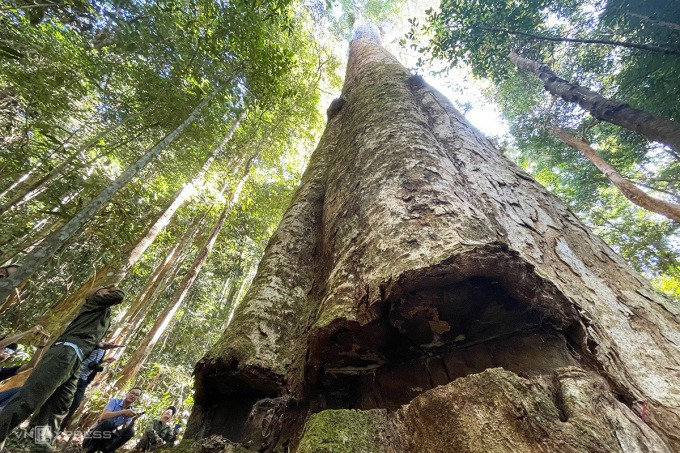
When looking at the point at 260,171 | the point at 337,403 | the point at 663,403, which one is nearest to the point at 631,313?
the point at 663,403

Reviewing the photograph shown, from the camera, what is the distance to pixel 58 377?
2.17m

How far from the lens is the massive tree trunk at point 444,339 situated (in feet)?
2.41

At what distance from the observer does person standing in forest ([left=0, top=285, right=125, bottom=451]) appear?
2051 mm

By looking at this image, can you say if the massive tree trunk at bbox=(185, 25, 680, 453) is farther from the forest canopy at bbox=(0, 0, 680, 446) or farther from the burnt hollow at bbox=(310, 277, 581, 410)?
the forest canopy at bbox=(0, 0, 680, 446)

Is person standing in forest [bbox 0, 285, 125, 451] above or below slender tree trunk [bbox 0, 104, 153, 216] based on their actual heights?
below

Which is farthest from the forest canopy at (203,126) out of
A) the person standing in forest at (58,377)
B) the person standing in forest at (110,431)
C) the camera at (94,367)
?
the person standing in forest at (110,431)

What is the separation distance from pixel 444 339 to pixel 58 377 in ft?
8.48

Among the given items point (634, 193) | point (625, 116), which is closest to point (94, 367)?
point (625, 116)

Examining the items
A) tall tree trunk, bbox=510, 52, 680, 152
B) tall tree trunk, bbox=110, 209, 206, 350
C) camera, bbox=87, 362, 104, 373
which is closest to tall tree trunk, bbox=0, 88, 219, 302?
camera, bbox=87, 362, 104, 373

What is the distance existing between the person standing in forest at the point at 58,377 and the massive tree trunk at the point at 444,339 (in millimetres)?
1543

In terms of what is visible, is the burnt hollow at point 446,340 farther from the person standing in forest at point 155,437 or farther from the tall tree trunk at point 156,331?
the tall tree trunk at point 156,331

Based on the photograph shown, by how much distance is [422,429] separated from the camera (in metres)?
0.78

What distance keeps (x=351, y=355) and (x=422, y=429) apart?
1.26 feet

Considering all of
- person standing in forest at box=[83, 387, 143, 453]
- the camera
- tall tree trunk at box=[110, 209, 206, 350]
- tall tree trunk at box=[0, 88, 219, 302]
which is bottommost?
person standing in forest at box=[83, 387, 143, 453]
